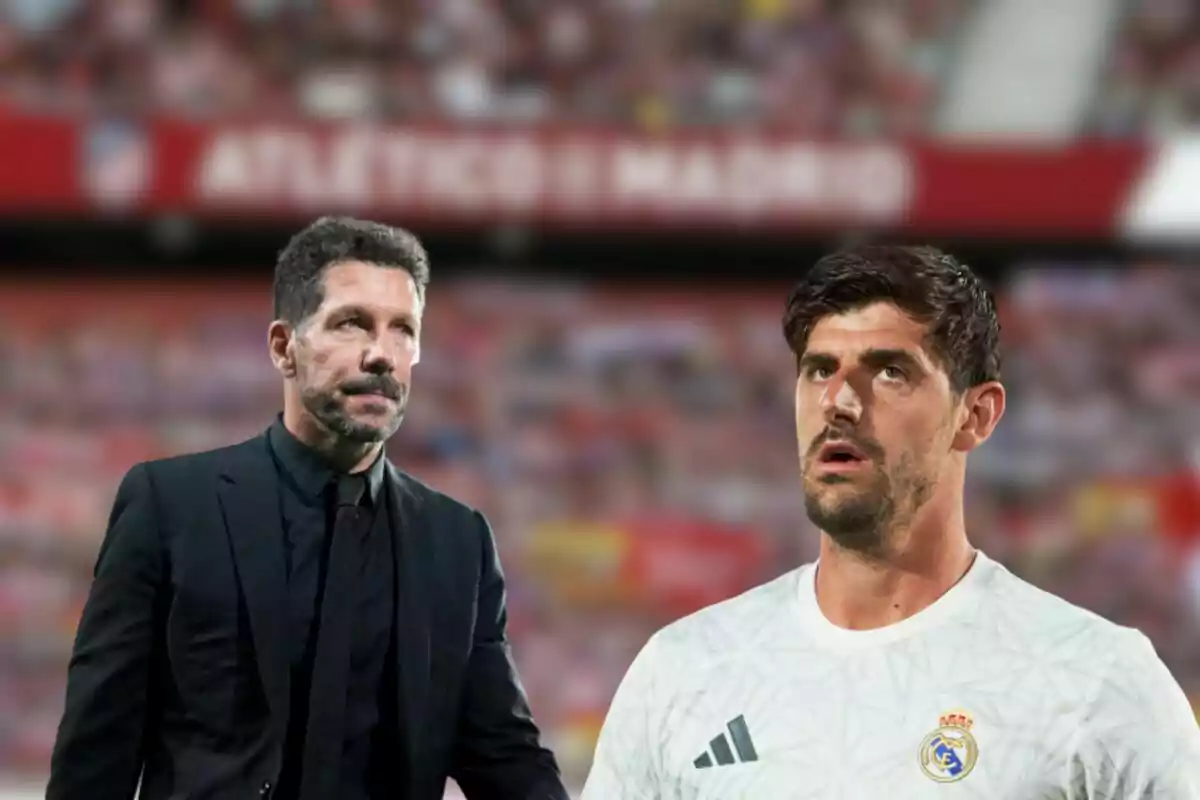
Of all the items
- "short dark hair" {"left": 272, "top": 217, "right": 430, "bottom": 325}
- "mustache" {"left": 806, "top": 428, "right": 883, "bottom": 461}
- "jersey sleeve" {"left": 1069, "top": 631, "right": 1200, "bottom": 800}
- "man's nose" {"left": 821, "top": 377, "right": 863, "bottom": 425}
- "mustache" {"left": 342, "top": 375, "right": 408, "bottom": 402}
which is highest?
"short dark hair" {"left": 272, "top": 217, "right": 430, "bottom": 325}

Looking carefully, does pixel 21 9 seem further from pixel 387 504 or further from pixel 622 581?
pixel 387 504

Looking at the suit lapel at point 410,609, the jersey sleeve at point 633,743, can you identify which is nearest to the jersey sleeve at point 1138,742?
the jersey sleeve at point 633,743

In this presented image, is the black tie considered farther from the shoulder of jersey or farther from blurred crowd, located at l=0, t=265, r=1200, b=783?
blurred crowd, located at l=0, t=265, r=1200, b=783

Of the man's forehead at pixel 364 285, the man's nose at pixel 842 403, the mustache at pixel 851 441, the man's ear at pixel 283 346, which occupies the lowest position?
the mustache at pixel 851 441

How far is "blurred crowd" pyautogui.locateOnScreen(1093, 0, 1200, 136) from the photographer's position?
9.25 meters

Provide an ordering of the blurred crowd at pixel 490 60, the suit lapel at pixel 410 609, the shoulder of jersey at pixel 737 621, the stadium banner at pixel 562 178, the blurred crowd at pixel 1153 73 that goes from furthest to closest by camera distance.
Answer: the blurred crowd at pixel 1153 73, the blurred crowd at pixel 490 60, the stadium banner at pixel 562 178, the suit lapel at pixel 410 609, the shoulder of jersey at pixel 737 621

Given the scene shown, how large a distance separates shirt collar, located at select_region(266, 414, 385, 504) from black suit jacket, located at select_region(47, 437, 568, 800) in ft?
0.09

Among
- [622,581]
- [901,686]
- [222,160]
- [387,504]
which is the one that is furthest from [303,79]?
[901,686]

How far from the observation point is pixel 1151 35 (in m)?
9.93

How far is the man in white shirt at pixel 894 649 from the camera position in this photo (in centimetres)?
196

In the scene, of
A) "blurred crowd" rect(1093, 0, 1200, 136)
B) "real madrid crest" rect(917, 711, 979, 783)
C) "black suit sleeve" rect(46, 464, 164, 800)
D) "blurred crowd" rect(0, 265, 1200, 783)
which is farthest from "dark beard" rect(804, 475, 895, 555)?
"blurred crowd" rect(1093, 0, 1200, 136)

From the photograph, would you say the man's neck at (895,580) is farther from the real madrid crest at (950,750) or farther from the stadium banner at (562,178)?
the stadium banner at (562,178)

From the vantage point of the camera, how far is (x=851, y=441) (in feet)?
6.87

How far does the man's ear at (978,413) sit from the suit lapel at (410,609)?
2.91 ft
